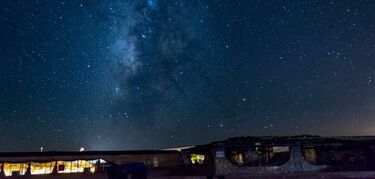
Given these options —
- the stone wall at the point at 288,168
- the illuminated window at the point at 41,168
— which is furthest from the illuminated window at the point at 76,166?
the stone wall at the point at 288,168

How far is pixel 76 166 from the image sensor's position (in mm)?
30984

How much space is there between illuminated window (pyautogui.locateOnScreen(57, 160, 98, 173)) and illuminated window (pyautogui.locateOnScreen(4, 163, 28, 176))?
2.77 m

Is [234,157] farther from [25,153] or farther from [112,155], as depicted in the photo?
[25,153]

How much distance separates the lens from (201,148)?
25766 mm

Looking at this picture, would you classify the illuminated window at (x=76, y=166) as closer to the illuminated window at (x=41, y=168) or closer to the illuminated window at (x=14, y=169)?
the illuminated window at (x=41, y=168)

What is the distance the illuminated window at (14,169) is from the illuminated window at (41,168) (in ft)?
1.96

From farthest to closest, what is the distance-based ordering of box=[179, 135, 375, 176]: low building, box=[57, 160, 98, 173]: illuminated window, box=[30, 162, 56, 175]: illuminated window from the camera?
box=[57, 160, 98, 173]: illuminated window < box=[30, 162, 56, 175]: illuminated window < box=[179, 135, 375, 176]: low building

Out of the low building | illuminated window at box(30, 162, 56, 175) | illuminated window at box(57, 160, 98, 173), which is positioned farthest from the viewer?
illuminated window at box(57, 160, 98, 173)

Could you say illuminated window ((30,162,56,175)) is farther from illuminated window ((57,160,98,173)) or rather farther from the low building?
the low building

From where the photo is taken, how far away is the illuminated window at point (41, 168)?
96.8ft

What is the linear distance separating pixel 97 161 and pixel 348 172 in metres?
20.6

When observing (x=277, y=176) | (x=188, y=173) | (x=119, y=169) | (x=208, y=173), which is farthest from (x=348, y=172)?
(x=119, y=169)

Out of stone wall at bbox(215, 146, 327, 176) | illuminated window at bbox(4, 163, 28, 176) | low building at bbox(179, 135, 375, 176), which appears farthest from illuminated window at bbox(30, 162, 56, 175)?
stone wall at bbox(215, 146, 327, 176)

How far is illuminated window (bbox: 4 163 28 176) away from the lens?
92.3 feet
